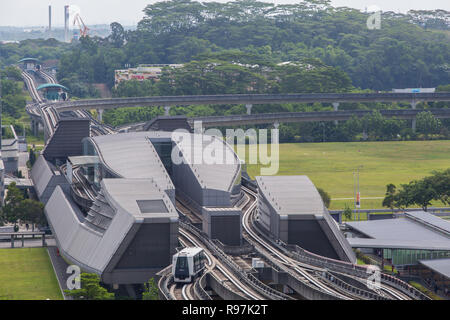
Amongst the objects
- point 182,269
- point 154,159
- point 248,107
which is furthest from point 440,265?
point 248,107

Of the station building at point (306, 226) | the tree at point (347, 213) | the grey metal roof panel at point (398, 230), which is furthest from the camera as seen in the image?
the tree at point (347, 213)

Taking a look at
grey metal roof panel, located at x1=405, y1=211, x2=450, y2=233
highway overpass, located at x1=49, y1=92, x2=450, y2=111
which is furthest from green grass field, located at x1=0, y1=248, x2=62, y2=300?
highway overpass, located at x1=49, y1=92, x2=450, y2=111

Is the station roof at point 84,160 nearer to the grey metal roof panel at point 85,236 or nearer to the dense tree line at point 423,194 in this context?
the grey metal roof panel at point 85,236

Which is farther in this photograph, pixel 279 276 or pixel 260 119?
pixel 260 119

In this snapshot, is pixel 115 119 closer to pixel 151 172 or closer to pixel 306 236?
pixel 151 172

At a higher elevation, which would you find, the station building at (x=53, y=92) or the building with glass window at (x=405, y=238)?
the station building at (x=53, y=92)

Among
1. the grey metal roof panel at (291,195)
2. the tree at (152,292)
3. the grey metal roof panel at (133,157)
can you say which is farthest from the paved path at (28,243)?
the tree at (152,292)
